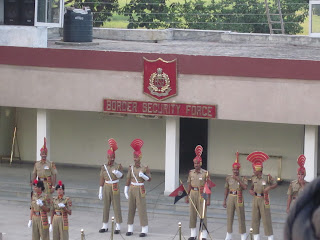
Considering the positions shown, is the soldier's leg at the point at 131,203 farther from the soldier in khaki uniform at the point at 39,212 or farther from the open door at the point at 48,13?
the open door at the point at 48,13

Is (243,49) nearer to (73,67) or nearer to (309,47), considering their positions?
(309,47)

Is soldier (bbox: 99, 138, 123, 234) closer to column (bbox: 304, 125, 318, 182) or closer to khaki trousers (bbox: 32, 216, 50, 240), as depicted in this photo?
khaki trousers (bbox: 32, 216, 50, 240)

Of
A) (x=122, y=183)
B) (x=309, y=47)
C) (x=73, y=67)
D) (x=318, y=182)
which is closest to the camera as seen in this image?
(x=318, y=182)

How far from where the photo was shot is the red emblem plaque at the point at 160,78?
15547 mm

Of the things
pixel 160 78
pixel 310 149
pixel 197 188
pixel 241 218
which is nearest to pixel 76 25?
pixel 160 78

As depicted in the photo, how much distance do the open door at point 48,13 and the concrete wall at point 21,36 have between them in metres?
0.69

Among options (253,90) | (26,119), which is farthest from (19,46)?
(253,90)

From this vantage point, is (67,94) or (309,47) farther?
(309,47)

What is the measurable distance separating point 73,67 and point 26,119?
3773 mm

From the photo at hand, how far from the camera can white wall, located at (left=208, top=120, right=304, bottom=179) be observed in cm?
1731

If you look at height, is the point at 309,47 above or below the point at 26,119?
above

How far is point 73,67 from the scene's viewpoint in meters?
16.2

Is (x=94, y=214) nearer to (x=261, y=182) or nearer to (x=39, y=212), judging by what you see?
(x=39, y=212)

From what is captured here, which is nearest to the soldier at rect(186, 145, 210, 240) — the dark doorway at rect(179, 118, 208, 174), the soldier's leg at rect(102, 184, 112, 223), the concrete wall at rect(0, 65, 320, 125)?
the soldier's leg at rect(102, 184, 112, 223)
